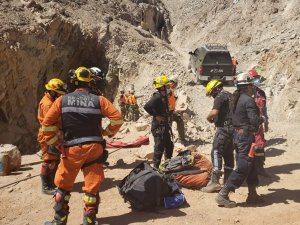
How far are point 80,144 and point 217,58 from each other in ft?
42.8

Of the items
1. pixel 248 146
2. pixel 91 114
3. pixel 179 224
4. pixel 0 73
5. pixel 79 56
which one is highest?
pixel 79 56

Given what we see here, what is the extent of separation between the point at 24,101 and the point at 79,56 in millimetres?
Answer: 4531

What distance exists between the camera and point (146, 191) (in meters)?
5.05

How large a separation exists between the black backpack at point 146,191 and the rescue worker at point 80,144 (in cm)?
→ 77

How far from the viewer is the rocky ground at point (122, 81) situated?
5266 millimetres

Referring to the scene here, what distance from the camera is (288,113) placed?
11711 mm

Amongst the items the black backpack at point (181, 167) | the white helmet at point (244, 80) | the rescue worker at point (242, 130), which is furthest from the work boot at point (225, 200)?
the white helmet at point (244, 80)

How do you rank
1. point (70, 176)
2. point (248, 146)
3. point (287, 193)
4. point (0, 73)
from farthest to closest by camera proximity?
point (0, 73)
point (287, 193)
point (248, 146)
point (70, 176)

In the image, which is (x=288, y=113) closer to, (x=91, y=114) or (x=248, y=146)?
(x=248, y=146)

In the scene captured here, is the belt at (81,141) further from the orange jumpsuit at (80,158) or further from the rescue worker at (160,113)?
the rescue worker at (160,113)

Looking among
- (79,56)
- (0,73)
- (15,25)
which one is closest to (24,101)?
(0,73)

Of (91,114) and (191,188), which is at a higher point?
(91,114)

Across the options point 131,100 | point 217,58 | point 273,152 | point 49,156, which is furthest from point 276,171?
point 217,58

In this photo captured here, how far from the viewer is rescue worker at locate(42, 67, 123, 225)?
14.3 ft
